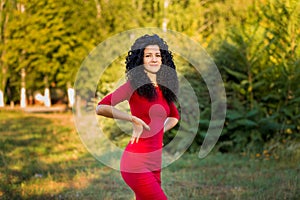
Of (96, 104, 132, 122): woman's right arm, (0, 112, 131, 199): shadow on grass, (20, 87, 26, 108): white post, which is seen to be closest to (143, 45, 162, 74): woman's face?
(96, 104, 132, 122): woman's right arm

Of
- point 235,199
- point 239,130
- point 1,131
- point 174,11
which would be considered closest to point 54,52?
point 174,11

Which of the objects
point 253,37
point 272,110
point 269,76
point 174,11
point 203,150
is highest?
point 174,11

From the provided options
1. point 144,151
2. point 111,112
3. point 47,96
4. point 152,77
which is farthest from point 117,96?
point 47,96

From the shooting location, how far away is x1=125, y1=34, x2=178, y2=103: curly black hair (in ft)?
12.1

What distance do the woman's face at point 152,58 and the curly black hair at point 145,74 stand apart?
33 mm

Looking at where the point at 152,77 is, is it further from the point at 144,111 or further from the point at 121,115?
the point at 121,115

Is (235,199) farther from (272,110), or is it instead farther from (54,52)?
(54,52)

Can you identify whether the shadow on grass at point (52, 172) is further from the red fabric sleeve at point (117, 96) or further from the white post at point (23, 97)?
the white post at point (23, 97)

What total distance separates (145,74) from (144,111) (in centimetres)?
29

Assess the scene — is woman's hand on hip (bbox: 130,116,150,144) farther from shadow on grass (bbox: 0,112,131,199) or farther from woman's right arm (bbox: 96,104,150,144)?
shadow on grass (bbox: 0,112,131,199)

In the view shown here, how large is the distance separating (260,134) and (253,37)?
2037 mm

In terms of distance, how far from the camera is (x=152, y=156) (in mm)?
3732

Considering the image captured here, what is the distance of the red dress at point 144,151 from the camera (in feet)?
12.1

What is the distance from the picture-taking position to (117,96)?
3627 mm
